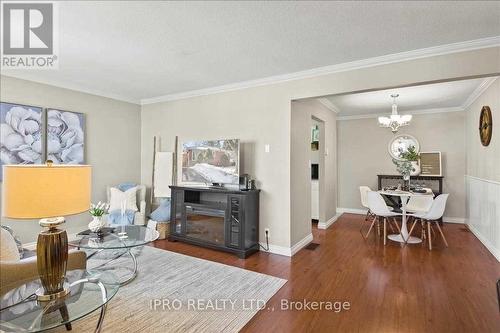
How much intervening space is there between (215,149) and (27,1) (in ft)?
8.15

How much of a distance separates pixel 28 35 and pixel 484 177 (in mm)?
6340

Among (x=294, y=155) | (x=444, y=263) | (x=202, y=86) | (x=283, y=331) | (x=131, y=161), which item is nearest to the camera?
(x=283, y=331)

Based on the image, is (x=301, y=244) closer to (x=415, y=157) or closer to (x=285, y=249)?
(x=285, y=249)

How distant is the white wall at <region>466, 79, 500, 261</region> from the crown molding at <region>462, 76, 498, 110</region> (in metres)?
0.07

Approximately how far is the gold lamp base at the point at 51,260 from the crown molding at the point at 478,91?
5188 mm

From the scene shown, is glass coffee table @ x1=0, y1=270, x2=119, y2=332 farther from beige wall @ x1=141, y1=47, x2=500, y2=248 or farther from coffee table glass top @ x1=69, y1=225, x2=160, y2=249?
beige wall @ x1=141, y1=47, x2=500, y2=248

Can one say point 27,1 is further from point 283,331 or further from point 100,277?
point 283,331

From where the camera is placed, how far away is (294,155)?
12.5 feet

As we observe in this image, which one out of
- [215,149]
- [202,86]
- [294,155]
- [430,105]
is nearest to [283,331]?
[294,155]

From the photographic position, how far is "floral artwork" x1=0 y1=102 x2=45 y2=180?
3.49m

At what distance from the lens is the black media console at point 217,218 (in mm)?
3576

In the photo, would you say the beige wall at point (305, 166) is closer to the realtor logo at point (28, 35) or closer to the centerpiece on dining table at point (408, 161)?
the centerpiece on dining table at point (408, 161)

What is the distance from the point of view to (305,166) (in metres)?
4.21

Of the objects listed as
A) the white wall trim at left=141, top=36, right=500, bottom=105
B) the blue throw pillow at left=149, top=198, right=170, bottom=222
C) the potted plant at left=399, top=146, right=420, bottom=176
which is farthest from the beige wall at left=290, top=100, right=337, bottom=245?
the blue throw pillow at left=149, top=198, right=170, bottom=222
